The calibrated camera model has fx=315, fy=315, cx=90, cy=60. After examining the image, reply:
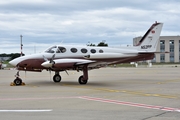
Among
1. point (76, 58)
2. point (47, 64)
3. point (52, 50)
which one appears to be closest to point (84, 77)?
point (76, 58)

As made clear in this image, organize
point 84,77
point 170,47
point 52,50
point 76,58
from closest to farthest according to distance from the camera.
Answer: point 84,77 < point 52,50 < point 76,58 < point 170,47

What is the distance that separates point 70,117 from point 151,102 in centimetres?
415

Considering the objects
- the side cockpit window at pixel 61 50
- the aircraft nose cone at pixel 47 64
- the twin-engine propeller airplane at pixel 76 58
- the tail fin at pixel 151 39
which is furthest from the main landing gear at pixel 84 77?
the tail fin at pixel 151 39

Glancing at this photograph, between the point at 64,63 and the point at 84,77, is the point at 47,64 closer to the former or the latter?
the point at 64,63

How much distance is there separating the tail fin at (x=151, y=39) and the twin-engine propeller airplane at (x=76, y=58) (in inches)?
50.0

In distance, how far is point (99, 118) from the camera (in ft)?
28.8

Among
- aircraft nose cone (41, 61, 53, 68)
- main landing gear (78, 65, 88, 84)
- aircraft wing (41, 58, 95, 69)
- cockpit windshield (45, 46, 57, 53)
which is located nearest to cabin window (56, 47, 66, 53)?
cockpit windshield (45, 46, 57, 53)

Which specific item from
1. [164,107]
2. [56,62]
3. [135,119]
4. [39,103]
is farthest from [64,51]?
[135,119]

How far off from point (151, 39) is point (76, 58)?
22.4ft

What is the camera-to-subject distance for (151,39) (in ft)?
81.4

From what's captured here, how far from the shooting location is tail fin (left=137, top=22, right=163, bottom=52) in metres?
24.8

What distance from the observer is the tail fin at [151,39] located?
24750mm

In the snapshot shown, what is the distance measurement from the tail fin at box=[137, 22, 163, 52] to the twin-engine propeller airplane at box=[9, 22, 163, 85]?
127 cm

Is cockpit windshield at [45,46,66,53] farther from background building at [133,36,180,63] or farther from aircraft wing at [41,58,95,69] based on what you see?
background building at [133,36,180,63]
